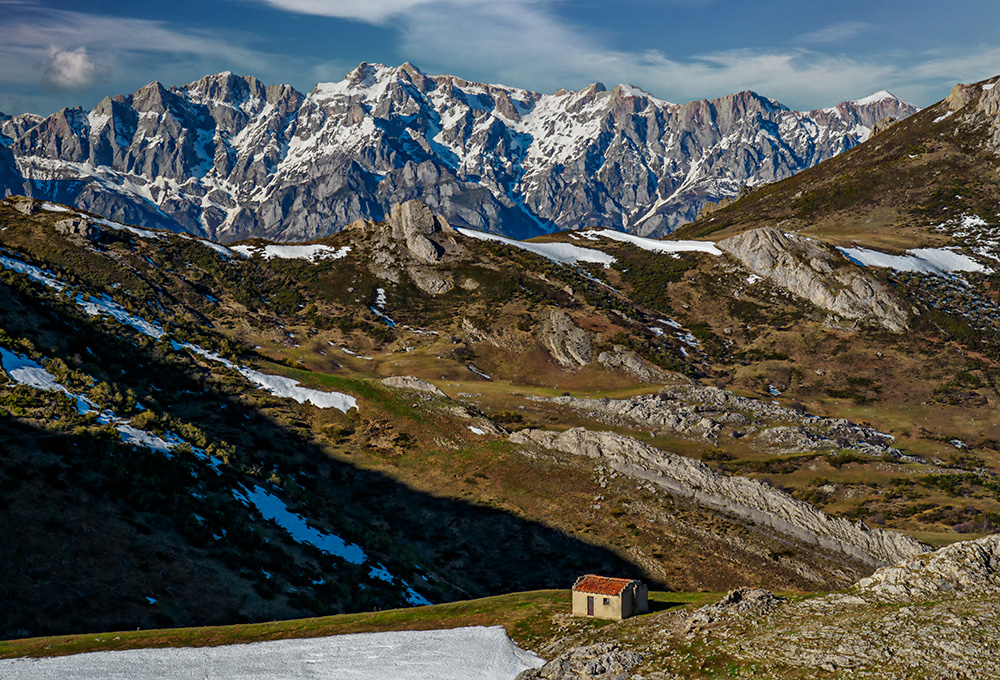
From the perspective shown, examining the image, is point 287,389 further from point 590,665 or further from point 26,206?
point 26,206

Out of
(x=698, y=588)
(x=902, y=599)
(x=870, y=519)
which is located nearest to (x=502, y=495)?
(x=698, y=588)

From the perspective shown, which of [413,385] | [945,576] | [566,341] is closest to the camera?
[945,576]

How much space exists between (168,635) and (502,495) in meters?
37.3

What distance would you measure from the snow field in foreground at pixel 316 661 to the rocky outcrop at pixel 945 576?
13791mm

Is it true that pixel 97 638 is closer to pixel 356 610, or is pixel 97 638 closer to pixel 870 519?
pixel 356 610

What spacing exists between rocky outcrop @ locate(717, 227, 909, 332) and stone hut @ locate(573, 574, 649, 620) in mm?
125093

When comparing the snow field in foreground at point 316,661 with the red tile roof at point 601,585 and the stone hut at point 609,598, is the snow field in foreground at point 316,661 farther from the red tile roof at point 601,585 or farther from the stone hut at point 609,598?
the red tile roof at point 601,585

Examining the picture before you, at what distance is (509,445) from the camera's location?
70375mm

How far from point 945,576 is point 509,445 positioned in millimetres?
47328

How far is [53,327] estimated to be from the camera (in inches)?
2368

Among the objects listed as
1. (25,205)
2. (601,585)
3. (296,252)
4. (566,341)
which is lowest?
(601,585)

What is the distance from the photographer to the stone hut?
29.1 meters

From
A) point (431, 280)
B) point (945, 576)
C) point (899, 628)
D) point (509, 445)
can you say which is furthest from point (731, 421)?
point (431, 280)

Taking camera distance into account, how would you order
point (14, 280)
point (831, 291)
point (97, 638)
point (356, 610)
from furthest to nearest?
point (831, 291) → point (14, 280) → point (356, 610) → point (97, 638)
